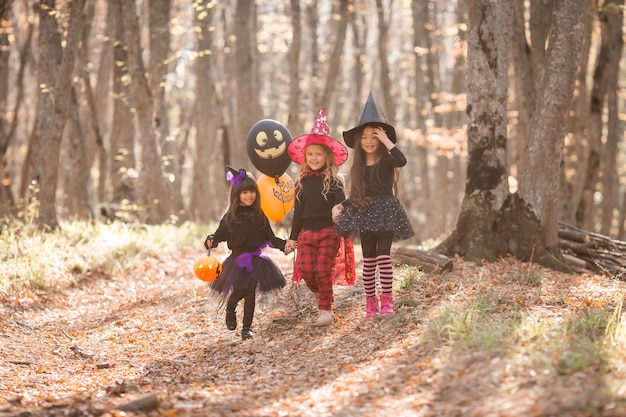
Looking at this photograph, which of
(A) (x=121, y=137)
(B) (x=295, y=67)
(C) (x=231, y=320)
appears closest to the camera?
(C) (x=231, y=320)

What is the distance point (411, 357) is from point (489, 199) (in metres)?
4.22

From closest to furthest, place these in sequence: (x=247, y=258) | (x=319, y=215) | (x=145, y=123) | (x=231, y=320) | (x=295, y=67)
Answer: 1. (x=319, y=215)
2. (x=247, y=258)
3. (x=231, y=320)
4. (x=145, y=123)
5. (x=295, y=67)

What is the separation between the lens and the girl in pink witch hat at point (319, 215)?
700 cm

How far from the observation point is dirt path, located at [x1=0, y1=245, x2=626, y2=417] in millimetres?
4402

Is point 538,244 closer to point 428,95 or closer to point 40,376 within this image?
point 40,376

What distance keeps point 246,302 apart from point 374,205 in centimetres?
172

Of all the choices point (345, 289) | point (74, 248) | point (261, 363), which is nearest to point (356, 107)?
point (74, 248)

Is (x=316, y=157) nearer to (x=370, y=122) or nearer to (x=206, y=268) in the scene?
(x=370, y=122)

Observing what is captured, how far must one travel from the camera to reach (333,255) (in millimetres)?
7016

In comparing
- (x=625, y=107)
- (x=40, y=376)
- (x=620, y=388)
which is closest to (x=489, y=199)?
(x=620, y=388)

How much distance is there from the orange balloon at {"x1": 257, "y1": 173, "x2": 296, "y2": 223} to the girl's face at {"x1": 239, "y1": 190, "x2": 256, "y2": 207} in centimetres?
38

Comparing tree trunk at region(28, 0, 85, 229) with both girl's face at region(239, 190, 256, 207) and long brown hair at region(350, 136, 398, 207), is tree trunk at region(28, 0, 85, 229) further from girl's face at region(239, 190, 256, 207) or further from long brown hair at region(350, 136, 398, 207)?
long brown hair at region(350, 136, 398, 207)

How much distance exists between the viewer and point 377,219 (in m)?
6.71

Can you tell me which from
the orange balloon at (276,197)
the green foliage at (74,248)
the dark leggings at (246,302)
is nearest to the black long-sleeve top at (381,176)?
the orange balloon at (276,197)
